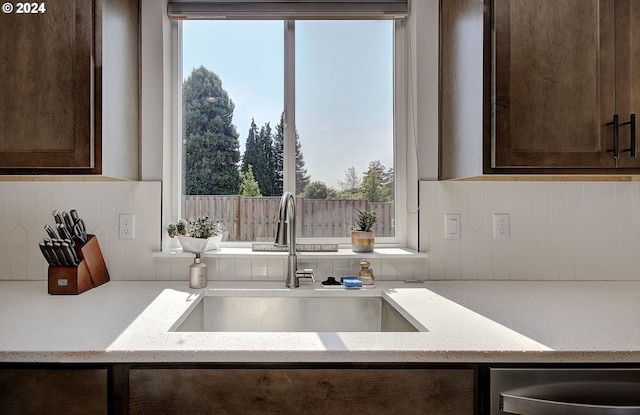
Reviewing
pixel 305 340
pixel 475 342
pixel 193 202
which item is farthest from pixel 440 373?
pixel 193 202

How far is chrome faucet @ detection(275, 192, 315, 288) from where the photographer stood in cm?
130

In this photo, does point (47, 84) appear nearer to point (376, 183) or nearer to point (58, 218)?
point (58, 218)

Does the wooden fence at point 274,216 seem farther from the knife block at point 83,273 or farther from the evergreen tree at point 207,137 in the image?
the knife block at point 83,273

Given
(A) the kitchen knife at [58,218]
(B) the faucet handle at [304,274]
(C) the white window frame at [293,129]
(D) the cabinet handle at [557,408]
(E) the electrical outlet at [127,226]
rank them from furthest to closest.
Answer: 1. (C) the white window frame at [293,129]
2. (E) the electrical outlet at [127,226]
3. (B) the faucet handle at [304,274]
4. (A) the kitchen knife at [58,218]
5. (D) the cabinet handle at [557,408]

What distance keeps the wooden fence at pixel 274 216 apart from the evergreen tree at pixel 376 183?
4cm

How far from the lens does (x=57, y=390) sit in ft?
2.84

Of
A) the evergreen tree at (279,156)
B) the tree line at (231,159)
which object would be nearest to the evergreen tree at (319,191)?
the tree line at (231,159)

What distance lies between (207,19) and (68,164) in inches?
34.8

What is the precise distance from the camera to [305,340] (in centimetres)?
91

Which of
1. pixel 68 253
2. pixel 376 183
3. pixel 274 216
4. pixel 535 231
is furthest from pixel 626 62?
pixel 68 253

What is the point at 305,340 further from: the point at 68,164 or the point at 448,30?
the point at 448,30

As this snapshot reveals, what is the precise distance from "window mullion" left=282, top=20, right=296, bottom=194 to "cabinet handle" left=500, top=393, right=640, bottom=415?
3.87 ft

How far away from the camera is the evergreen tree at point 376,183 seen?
1.72m

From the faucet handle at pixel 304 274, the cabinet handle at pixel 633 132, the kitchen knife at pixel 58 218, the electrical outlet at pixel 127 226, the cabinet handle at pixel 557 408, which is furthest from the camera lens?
the electrical outlet at pixel 127 226
